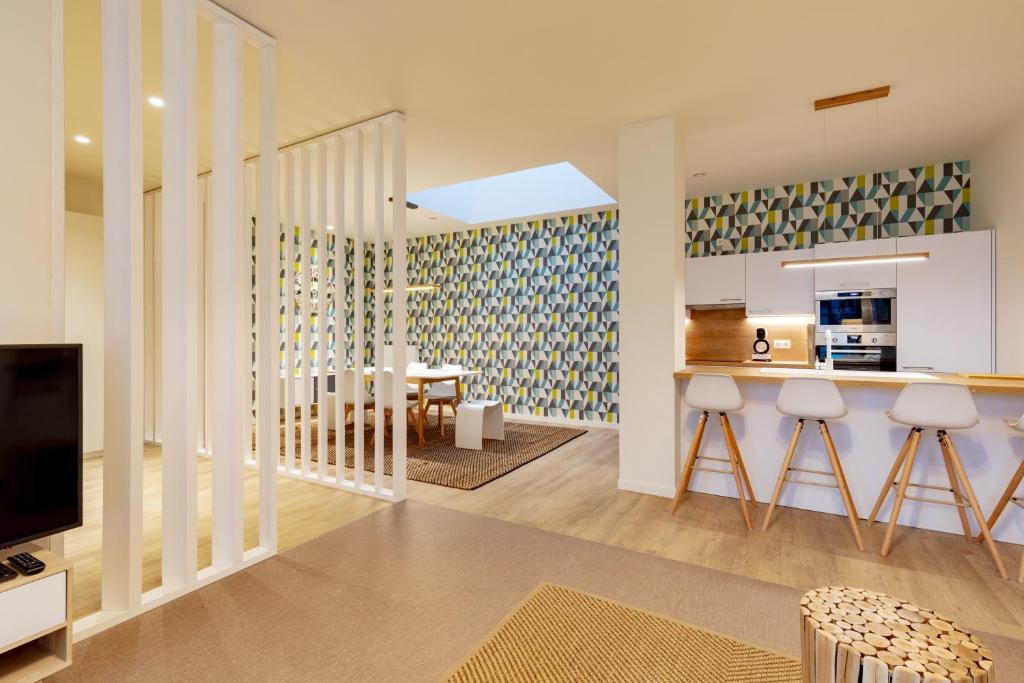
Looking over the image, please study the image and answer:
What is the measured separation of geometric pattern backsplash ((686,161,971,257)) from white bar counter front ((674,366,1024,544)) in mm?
2337

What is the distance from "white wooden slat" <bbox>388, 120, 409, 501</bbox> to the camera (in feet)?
11.7

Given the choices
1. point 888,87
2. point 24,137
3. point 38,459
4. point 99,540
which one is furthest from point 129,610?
point 888,87

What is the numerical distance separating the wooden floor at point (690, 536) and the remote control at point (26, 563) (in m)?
0.83

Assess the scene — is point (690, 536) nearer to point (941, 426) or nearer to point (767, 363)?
point (941, 426)

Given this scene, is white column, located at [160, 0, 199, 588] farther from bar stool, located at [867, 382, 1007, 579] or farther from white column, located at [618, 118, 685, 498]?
bar stool, located at [867, 382, 1007, 579]

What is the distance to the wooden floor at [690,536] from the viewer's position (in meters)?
2.35

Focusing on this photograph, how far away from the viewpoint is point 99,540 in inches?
113

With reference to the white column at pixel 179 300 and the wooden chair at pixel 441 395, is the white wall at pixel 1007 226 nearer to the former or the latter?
the wooden chair at pixel 441 395

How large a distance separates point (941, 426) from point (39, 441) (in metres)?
4.09

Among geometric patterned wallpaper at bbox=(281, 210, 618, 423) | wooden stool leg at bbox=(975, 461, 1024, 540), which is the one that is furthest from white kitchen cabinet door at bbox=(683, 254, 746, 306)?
wooden stool leg at bbox=(975, 461, 1024, 540)

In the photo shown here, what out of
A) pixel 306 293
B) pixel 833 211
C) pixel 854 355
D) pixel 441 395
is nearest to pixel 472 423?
pixel 441 395

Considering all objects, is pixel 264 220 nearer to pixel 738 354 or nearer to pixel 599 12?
pixel 599 12

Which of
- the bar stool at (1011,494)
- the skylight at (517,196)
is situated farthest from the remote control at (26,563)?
the skylight at (517,196)

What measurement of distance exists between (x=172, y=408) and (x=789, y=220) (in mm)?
5795
